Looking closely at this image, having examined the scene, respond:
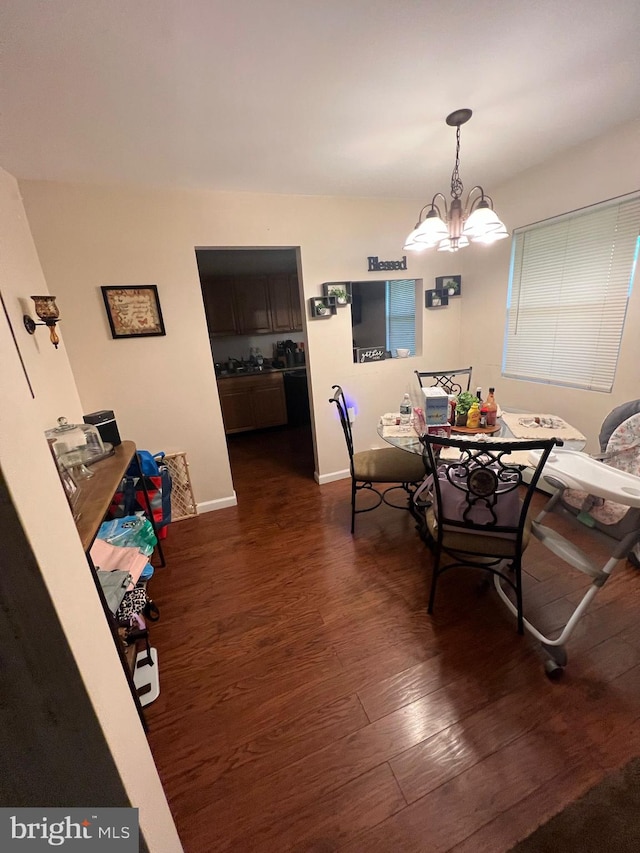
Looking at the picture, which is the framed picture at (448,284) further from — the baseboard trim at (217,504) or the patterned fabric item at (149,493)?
the patterned fabric item at (149,493)

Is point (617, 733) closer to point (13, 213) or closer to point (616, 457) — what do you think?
point (616, 457)

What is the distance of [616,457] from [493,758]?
152 centimetres

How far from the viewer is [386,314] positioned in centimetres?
400

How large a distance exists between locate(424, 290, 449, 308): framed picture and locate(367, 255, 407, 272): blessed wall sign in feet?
1.19

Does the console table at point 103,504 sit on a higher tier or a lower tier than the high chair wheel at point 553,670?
higher

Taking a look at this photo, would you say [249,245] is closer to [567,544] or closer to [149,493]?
[149,493]

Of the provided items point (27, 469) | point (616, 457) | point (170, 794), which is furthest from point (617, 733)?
point (27, 469)

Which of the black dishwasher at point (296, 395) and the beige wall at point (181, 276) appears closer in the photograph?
the beige wall at point (181, 276)

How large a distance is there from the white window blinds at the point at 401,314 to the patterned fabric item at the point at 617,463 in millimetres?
1948

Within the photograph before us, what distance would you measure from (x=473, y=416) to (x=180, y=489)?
233 centimetres

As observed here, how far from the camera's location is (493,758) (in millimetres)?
1141

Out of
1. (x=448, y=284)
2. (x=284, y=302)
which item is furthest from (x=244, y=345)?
(x=448, y=284)

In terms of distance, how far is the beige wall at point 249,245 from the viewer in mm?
2125

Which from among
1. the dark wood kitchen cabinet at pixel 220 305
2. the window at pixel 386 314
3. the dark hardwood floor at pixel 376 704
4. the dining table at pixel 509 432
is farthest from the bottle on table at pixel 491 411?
the dark wood kitchen cabinet at pixel 220 305
